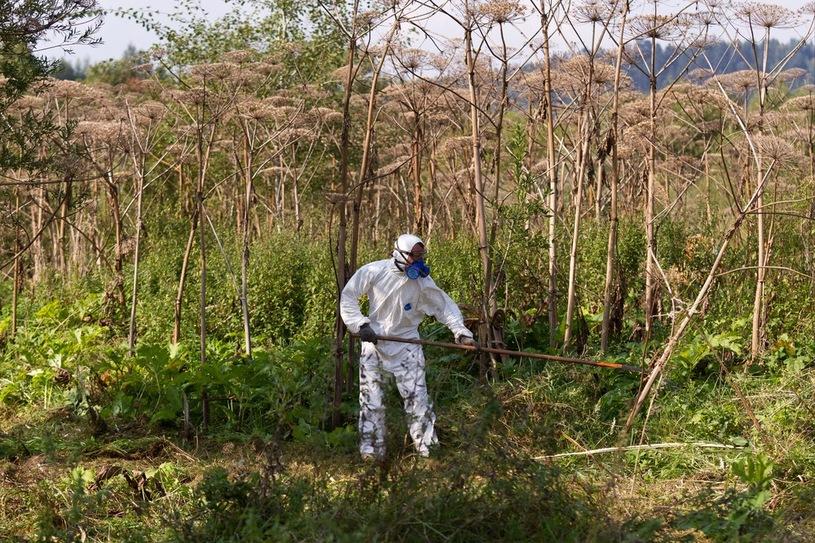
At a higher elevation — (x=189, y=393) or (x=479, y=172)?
(x=479, y=172)

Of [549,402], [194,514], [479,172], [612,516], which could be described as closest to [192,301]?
[479,172]

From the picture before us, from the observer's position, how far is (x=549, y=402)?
7.47 metres

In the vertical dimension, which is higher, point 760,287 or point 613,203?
point 613,203

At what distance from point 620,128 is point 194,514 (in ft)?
23.2

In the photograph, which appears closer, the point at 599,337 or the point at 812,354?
the point at 812,354

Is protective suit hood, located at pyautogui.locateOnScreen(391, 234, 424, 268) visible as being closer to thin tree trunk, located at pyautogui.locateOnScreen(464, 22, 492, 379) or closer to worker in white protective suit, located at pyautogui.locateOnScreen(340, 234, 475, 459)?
worker in white protective suit, located at pyautogui.locateOnScreen(340, 234, 475, 459)

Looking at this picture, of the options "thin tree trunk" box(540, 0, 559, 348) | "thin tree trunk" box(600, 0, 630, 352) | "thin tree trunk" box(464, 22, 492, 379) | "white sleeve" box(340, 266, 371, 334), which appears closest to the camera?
"white sleeve" box(340, 266, 371, 334)

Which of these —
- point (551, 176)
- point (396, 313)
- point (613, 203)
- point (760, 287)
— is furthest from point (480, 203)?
point (760, 287)

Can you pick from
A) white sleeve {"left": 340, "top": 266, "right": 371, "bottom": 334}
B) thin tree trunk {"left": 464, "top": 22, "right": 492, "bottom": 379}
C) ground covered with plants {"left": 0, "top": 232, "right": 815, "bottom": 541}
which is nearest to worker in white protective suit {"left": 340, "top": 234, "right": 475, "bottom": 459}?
white sleeve {"left": 340, "top": 266, "right": 371, "bottom": 334}

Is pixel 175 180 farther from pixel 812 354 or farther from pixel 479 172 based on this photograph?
pixel 812 354

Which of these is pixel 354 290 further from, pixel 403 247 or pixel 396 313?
pixel 403 247

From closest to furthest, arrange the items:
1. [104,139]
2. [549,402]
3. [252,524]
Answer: [252,524] < [549,402] < [104,139]

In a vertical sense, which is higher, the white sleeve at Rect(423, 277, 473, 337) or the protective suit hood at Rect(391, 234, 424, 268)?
the protective suit hood at Rect(391, 234, 424, 268)

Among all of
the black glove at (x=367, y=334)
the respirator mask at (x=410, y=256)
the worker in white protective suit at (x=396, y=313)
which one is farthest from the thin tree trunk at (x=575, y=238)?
the black glove at (x=367, y=334)
